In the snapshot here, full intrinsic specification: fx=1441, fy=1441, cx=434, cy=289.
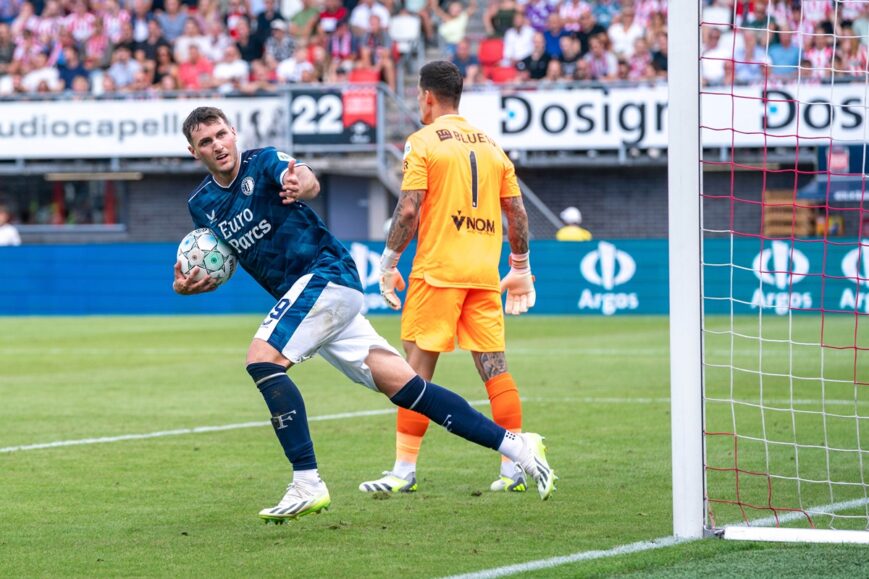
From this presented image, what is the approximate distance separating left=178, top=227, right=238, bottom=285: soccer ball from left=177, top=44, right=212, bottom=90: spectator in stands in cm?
2275

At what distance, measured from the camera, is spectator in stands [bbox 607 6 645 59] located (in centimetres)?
2708

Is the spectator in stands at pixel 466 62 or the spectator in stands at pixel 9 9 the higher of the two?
the spectator in stands at pixel 9 9

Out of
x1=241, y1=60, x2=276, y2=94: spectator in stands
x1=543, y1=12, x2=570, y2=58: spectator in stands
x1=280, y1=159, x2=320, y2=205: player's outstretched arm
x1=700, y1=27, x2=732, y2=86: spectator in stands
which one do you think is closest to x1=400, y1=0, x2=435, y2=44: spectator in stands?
x1=543, y1=12, x2=570, y2=58: spectator in stands

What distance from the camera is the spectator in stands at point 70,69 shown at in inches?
1172

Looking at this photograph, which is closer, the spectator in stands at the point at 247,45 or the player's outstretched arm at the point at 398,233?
the player's outstretched arm at the point at 398,233

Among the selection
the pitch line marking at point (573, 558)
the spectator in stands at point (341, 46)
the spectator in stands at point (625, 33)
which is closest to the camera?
the pitch line marking at point (573, 558)

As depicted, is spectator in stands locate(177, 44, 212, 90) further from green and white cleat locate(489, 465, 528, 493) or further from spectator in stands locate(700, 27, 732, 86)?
green and white cleat locate(489, 465, 528, 493)

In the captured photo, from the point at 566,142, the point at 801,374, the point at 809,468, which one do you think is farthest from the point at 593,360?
the point at 566,142

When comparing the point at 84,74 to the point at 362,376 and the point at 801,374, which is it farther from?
the point at 362,376

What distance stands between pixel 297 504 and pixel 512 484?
1.58 metres

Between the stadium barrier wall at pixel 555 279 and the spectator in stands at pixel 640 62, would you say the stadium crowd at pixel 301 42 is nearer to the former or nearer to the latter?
the spectator in stands at pixel 640 62

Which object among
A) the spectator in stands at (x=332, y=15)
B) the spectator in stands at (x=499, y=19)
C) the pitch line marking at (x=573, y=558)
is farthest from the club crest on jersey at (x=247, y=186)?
the spectator in stands at (x=332, y=15)

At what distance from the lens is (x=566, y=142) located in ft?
87.9

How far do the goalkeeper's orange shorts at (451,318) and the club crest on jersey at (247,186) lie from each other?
45.4 inches
